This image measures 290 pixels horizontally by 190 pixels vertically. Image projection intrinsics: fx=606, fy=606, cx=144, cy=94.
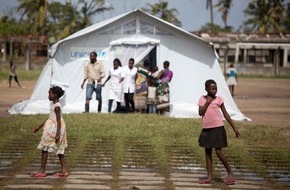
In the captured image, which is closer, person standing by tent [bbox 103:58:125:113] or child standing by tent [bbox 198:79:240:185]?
child standing by tent [bbox 198:79:240:185]

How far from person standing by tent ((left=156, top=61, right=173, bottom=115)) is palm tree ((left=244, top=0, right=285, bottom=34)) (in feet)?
159

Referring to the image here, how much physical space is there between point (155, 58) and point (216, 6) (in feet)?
167

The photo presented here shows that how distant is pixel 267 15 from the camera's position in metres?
64.9

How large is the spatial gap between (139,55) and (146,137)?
533cm

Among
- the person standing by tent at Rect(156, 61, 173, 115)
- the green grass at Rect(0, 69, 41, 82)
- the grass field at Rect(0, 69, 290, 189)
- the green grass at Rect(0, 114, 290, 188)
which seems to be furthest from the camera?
the green grass at Rect(0, 69, 41, 82)

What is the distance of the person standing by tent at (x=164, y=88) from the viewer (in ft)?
52.8

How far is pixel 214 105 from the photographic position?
8.03 meters

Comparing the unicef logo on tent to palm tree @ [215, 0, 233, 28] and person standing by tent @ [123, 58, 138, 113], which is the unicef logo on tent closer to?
person standing by tent @ [123, 58, 138, 113]

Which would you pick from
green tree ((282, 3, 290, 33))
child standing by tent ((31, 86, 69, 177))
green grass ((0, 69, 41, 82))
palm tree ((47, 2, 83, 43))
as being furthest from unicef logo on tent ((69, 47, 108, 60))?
green tree ((282, 3, 290, 33))

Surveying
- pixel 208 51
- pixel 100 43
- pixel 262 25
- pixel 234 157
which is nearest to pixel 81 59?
pixel 100 43

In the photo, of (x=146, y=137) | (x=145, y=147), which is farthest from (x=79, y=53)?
(x=145, y=147)

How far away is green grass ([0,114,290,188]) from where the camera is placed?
390 inches

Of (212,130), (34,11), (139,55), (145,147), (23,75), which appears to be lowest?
(145,147)

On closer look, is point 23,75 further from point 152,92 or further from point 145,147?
point 145,147
